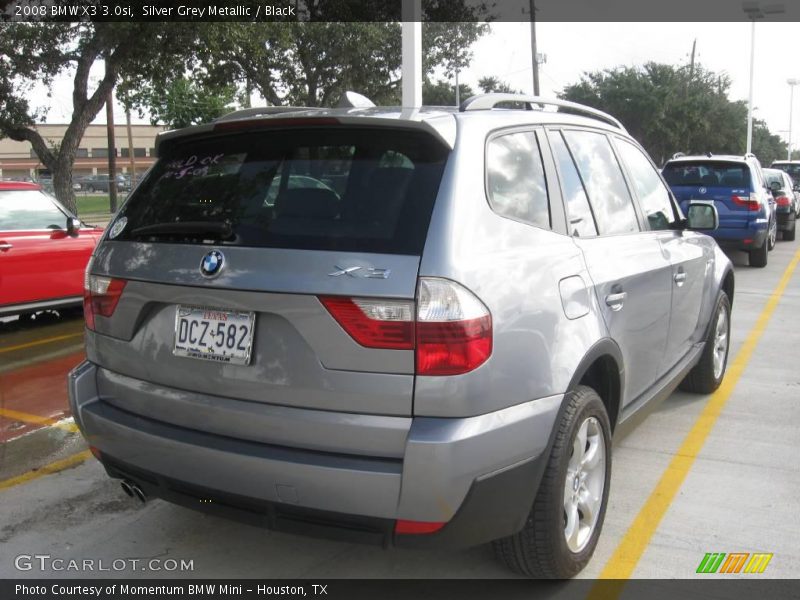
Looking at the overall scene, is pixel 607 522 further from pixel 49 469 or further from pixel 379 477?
pixel 49 469

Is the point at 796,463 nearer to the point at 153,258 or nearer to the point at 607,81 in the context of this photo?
the point at 153,258

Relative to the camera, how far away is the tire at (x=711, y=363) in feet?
17.6

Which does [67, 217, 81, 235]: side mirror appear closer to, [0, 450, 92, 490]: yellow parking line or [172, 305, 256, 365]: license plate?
[0, 450, 92, 490]: yellow parking line

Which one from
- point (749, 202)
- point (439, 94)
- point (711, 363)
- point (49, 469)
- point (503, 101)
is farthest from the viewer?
point (439, 94)

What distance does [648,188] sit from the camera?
4.61 meters

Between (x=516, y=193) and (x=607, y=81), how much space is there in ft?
136

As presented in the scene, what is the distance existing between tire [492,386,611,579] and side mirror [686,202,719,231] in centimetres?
224

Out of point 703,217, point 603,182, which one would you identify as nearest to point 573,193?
point 603,182

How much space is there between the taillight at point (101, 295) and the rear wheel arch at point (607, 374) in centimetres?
181

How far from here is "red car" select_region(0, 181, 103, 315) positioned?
7.83 m

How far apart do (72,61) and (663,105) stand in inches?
1258

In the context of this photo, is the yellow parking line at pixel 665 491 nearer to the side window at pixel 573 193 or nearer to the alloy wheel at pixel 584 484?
the alloy wheel at pixel 584 484

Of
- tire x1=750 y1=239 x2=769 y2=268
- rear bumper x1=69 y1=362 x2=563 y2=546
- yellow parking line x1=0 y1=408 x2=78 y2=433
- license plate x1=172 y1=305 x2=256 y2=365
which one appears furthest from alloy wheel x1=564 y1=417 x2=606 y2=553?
tire x1=750 y1=239 x2=769 y2=268

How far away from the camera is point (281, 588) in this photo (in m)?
3.17
